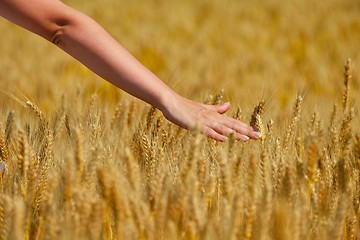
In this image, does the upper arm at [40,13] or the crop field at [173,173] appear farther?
the upper arm at [40,13]

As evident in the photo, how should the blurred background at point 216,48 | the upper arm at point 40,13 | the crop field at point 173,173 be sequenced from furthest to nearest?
1. the blurred background at point 216,48
2. the upper arm at point 40,13
3. the crop field at point 173,173

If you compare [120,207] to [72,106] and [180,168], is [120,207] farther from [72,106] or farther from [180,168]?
[72,106]

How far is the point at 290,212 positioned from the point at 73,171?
0.33 m

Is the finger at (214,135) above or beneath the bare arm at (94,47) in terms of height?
beneath

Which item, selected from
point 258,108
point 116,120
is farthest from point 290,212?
point 116,120

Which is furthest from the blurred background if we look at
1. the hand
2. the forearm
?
the forearm

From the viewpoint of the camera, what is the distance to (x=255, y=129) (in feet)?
4.62

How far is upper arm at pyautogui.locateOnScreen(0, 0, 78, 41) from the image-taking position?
1.30m

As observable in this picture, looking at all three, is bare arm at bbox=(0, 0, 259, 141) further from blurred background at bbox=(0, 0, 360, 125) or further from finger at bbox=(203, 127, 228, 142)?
blurred background at bbox=(0, 0, 360, 125)

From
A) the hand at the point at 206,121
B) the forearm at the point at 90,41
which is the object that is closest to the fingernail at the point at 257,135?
the hand at the point at 206,121

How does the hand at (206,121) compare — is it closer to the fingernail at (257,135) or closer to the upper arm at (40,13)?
the fingernail at (257,135)

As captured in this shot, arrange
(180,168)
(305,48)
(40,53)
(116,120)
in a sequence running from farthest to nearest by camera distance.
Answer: (305,48)
(40,53)
(116,120)
(180,168)

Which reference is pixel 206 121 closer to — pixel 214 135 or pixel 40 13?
pixel 214 135

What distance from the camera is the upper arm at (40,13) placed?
51.1 inches
